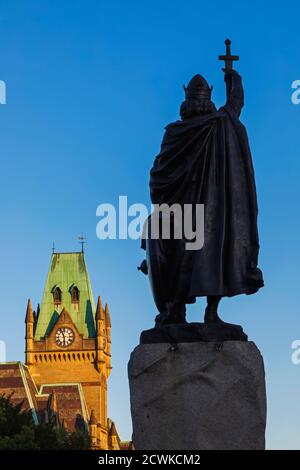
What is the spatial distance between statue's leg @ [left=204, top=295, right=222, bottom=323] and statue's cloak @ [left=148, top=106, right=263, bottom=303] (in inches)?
5.4

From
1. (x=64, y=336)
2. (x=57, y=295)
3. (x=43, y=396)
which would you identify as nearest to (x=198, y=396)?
(x=43, y=396)

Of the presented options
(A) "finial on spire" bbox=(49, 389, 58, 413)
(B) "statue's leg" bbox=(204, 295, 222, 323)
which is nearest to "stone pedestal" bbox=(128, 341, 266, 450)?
(B) "statue's leg" bbox=(204, 295, 222, 323)

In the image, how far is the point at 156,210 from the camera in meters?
11.5

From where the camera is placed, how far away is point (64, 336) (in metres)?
146

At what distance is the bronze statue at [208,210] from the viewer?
11.2 m

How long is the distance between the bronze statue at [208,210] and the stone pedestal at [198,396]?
52 centimetres

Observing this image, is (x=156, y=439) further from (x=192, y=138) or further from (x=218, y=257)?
(x=192, y=138)

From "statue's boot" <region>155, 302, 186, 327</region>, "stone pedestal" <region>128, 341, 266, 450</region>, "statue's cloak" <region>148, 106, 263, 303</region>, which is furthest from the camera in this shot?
"statue's boot" <region>155, 302, 186, 327</region>

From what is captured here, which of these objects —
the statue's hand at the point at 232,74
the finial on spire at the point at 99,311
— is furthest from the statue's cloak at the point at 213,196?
the finial on spire at the point at 99,311

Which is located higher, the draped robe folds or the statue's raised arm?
the statue's raised arm

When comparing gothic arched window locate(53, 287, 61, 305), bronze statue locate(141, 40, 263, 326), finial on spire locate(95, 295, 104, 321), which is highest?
gothic arched window locate(53, 287, 61, 305)

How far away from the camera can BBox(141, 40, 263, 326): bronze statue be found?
11188 mm

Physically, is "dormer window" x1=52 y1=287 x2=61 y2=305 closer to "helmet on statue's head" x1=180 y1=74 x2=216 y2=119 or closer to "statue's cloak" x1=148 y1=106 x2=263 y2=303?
"helmet on statue's head" x1=180 y1=74 x2=216 y2=119

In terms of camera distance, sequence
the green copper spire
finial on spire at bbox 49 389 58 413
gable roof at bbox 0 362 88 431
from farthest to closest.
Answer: the green copper spire, finial on spire at bbox 49 389 58 413, gable roof at bbox 0 362 88 431
